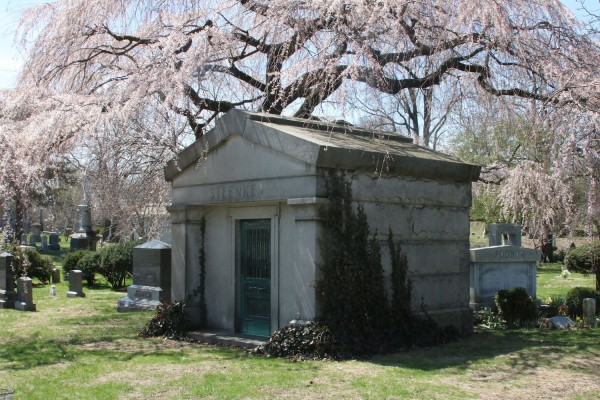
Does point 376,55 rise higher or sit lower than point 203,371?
higher

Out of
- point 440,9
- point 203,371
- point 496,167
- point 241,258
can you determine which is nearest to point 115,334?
point 241,258

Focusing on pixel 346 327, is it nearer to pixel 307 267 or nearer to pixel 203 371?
pixel 307 267

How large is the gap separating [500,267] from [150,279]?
8183mm

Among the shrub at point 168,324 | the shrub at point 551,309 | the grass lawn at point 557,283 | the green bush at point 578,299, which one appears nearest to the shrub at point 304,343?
the shrub at point 168,324

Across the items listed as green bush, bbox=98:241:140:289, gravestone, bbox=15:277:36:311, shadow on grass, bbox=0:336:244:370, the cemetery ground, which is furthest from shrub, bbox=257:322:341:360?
green bush, bbox=98:241:140:289

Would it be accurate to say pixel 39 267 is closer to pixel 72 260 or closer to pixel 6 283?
pixel 72 260

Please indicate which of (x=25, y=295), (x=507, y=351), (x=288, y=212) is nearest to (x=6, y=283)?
(x=25, y=295)

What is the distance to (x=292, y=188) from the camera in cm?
999

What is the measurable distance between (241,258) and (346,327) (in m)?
2.60

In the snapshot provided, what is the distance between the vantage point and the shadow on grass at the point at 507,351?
29.7 ft

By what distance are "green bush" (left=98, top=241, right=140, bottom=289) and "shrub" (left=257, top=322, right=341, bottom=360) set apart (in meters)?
12.0

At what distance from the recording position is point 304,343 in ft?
31.1

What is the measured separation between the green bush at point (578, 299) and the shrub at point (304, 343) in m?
7.01

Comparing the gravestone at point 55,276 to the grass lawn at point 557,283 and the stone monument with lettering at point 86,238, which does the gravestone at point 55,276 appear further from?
the grass lawn at point 557,283
